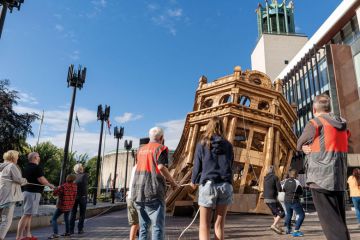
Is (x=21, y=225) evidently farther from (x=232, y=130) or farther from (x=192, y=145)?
(x=232, y=130)

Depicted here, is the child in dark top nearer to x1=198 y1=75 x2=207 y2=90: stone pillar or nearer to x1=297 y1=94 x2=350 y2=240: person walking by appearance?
x1=297 y1=94 x2=350 y2=240: person walking

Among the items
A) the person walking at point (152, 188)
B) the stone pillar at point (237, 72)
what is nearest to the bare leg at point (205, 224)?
the person walking at point (152, 188)

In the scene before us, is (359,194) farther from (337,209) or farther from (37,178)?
(37,178)

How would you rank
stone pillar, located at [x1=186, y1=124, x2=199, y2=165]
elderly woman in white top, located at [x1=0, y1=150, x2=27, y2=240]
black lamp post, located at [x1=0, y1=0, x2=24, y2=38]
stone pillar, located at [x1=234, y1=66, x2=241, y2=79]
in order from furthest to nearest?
stone pillar, located at [x1=234, y1=66, x2=241, y2=79] < stone pillar, located at [x1=186, y1=124, x2=199, y2=165] < black lamp post, located at [x1=0, y1=0, x2=24, y2=38] < elderly woman in white top, located at [x1=0, y1=150, x2=27, y2=240]

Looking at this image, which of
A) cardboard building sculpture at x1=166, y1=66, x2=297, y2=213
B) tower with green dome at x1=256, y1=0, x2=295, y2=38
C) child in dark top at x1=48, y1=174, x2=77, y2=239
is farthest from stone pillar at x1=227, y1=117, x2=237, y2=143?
tower with green dome at x1=256, y1=0, x2=295, y2=38

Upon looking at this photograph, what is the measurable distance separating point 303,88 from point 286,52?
16.0 meters

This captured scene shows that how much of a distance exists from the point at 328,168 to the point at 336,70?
79.3ft

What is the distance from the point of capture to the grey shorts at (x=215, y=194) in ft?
12.2

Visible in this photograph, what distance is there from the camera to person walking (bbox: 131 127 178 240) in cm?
370

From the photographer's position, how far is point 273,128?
43.7 ft

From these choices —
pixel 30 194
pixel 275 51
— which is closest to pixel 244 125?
pixel 30 194

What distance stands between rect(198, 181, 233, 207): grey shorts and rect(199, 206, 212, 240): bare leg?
0.09m

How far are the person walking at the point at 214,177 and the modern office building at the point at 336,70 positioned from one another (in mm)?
16976

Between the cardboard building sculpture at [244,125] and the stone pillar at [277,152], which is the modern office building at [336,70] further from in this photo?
the stone pillar at [277,152]
